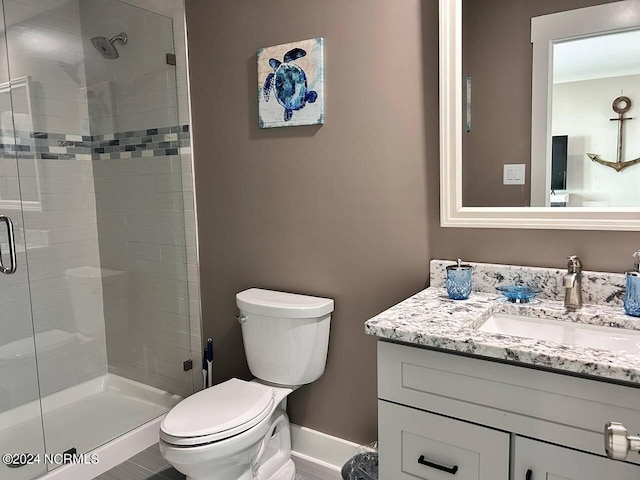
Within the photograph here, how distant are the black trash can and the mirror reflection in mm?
1088

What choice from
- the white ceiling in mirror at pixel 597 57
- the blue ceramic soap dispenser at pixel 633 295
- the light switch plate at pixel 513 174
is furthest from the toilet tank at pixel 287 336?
the white ceiling in mirror at pixel 597 57

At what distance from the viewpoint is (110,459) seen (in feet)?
7.28

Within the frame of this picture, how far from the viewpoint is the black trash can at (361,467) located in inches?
73.9

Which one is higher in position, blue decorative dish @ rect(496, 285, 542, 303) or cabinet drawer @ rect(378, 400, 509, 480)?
blue decorative dish @ rect(496, 285, 542, 303)

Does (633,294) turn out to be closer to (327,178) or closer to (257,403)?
(327,178)

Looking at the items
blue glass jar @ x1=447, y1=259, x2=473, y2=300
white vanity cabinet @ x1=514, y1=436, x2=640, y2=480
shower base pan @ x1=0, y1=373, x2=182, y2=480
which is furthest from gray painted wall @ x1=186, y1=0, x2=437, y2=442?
white vanity cabinet @ x1=514, y1=436, x2=640, y2=480

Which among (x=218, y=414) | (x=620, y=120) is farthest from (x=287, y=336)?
(x=620, y=120)

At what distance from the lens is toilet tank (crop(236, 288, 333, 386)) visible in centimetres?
196

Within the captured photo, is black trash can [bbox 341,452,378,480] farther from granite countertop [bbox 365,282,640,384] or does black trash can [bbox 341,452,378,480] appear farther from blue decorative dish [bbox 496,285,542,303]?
blue decorative dish [bbox 496,285,542,303]

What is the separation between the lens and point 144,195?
263 cm

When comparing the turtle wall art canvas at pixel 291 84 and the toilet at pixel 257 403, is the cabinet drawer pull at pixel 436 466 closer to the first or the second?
the toilet at pixel 257 403

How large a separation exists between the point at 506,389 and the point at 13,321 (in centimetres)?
231

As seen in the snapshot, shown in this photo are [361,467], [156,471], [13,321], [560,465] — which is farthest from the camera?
[13,321]

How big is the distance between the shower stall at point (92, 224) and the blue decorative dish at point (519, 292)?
1590 mm
